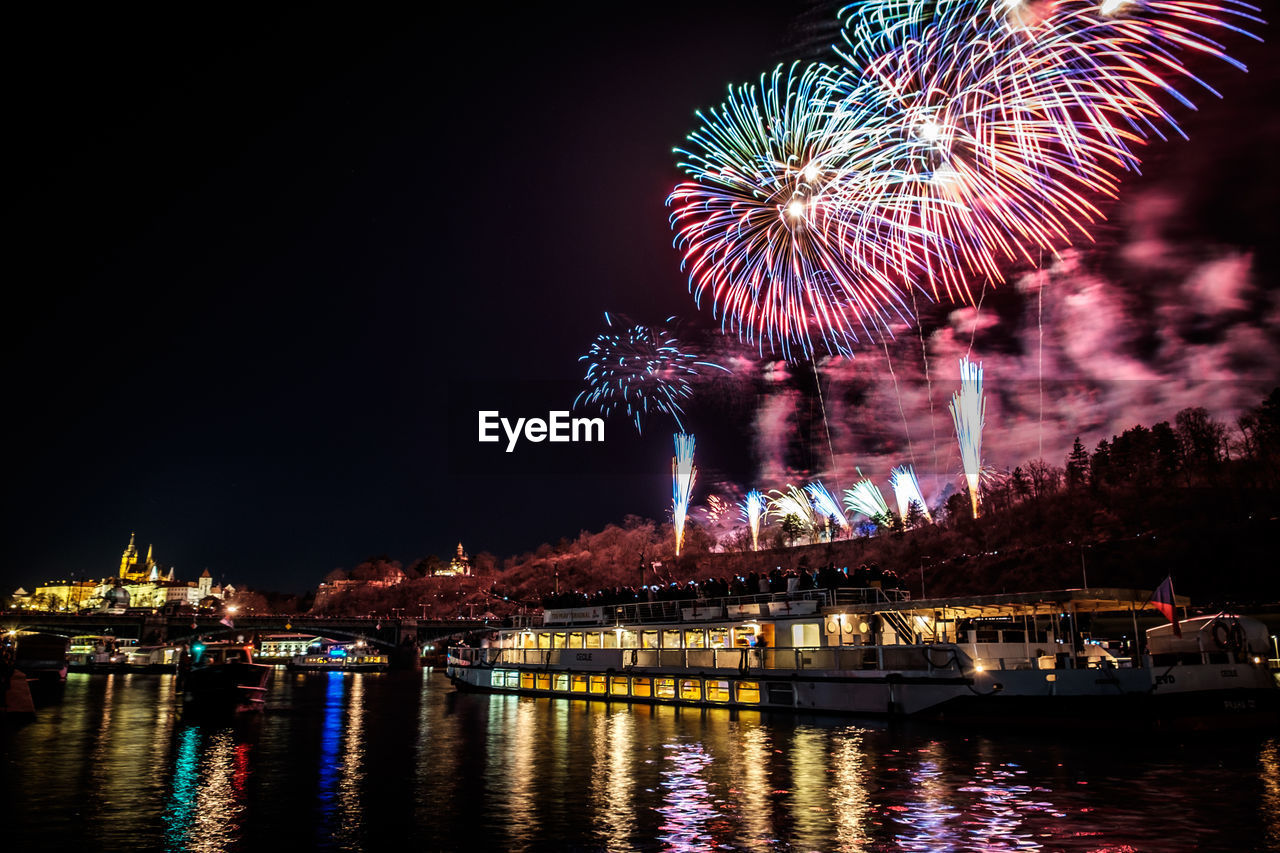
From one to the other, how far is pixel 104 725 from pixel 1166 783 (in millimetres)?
57499

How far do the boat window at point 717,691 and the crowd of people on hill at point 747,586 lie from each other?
21.3 ft

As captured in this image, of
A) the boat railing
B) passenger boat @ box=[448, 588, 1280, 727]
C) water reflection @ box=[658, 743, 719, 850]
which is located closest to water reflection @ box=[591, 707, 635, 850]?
water reflection @ box=[658, 743, 719, 850]

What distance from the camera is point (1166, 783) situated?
28.6 meters

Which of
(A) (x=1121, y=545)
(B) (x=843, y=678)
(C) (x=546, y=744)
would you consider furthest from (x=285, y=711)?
(A) (x=1121, y=545)

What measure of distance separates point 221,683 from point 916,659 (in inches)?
1936

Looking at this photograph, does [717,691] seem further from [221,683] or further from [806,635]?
[221,683]

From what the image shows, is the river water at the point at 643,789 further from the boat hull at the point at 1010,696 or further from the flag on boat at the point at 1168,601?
the flag on boat at the point at 1168,601

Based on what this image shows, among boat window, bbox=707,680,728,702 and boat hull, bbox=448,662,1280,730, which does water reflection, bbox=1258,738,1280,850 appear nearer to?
boat hull, bbox=448,662,1280,730

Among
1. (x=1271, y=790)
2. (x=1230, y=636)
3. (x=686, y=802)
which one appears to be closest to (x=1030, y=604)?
(x=1230, y=636)

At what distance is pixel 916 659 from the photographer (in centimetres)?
4978

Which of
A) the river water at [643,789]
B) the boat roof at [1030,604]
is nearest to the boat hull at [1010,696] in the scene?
the river water at [643,789]

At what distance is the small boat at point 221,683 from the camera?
6438cm

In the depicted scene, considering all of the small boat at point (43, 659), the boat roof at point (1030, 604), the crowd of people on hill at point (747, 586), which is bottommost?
the small boat at point (43, 659)

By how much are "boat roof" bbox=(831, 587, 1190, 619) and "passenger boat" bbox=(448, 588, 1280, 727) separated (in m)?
0.12
